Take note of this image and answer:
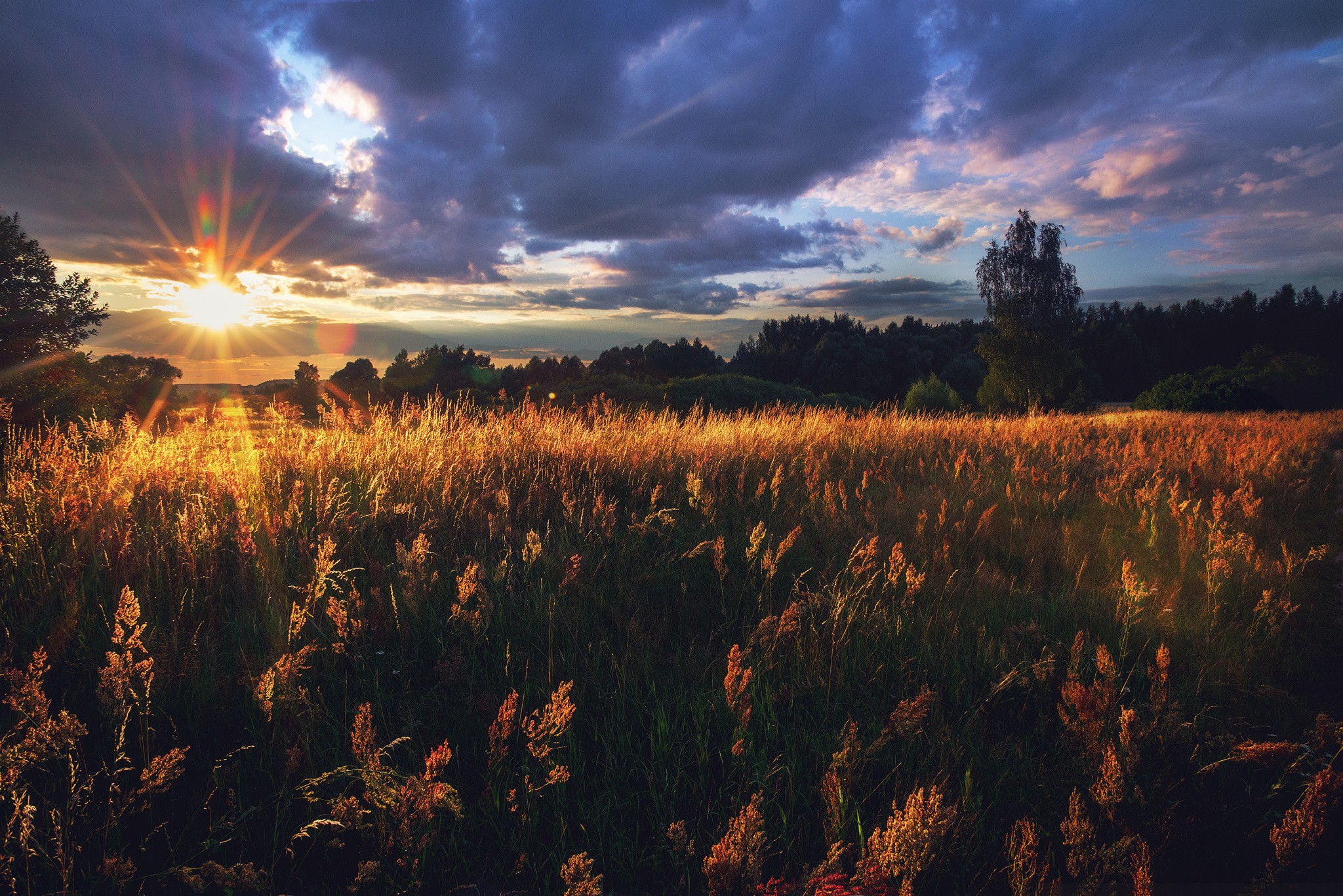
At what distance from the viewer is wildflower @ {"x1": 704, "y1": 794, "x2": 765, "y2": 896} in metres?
1.26

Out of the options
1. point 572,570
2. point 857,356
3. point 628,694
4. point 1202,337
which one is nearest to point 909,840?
point 628,694

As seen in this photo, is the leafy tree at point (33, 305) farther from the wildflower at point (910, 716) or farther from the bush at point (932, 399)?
the bush at point (932, 399)

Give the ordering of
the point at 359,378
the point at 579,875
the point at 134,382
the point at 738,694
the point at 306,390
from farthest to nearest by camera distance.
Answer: the point at 359,378
the point at 134,382
the point at 306,390
the point at 738,694
the point at 579,875

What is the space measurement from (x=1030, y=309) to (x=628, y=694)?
1736 inches

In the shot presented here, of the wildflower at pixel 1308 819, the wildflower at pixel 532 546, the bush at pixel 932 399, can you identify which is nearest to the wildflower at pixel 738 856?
the wildflower at pixel 1308 819

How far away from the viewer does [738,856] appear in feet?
4.13

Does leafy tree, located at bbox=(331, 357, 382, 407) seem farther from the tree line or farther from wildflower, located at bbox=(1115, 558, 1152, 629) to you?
wildflower, located at bbox=(1115, 558, 1152, 629)

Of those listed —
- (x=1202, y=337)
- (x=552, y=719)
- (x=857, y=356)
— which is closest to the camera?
(x=552, y=719)

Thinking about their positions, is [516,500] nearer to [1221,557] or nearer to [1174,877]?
[1174,877]

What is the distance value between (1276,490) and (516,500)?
819 centimetres

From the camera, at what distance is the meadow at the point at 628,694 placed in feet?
5.14

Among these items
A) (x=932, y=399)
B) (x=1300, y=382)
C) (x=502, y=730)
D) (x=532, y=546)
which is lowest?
(x=1300, y=382)

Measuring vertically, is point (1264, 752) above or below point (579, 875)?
below

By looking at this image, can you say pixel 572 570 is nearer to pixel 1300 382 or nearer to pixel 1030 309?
pixel 1030 309
